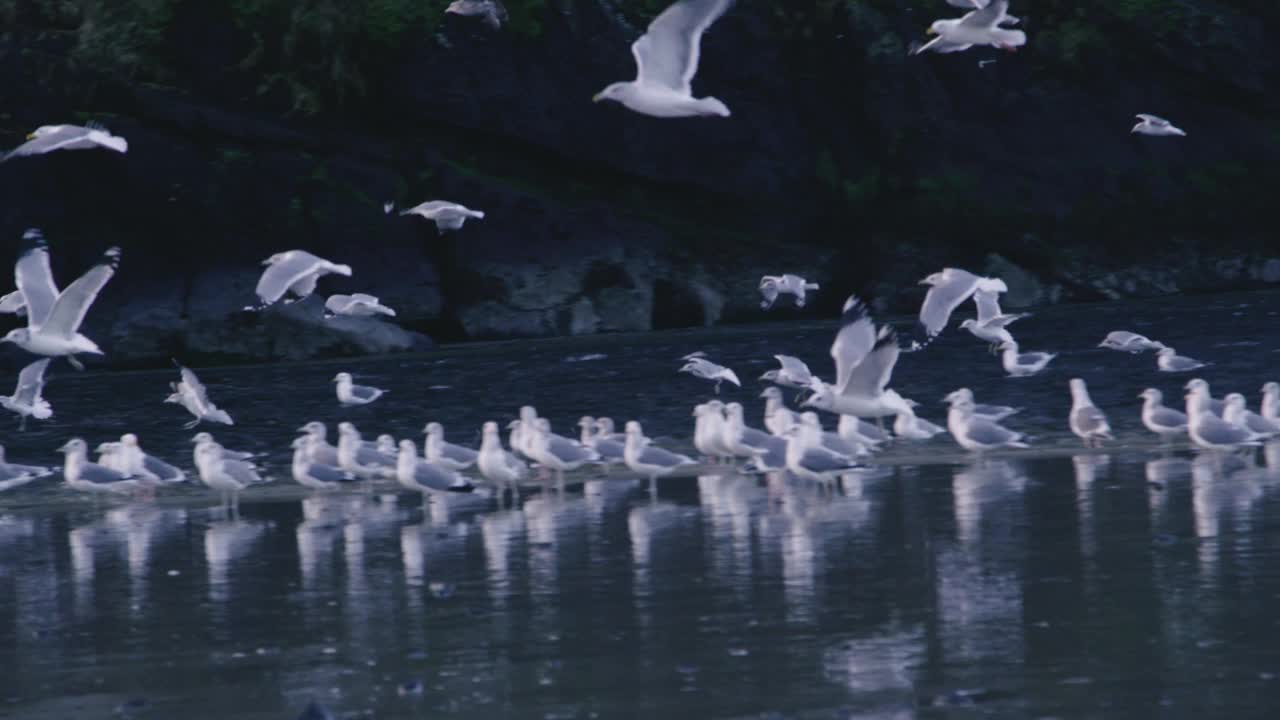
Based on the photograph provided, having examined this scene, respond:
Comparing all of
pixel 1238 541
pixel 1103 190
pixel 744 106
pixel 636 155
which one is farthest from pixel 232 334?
pixel 1238 541

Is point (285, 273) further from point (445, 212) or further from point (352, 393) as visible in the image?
point (352, 393)

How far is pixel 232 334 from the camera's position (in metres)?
43.5

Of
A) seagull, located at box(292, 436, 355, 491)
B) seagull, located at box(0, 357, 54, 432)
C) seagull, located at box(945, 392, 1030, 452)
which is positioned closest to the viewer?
seagull, located at box(292, 436, 355, 491)

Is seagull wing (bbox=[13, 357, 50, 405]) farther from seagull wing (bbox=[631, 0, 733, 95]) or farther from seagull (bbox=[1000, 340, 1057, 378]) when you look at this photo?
seagull wing (bbox=[631, 0, 733, 95])

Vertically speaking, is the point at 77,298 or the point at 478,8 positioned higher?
the point at 478,8

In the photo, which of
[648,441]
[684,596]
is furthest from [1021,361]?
[684,596]

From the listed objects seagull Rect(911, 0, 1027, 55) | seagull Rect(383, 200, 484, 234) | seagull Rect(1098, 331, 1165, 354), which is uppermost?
seagull Rect(911, 0, 1027, 55)

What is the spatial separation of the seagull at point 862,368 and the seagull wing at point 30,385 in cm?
1240

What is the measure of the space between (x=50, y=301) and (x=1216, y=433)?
1255 centimetres

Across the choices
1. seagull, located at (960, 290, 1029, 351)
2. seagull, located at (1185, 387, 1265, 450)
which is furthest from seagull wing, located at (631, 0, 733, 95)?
seagull, located at (960, 290, 1029, 351)

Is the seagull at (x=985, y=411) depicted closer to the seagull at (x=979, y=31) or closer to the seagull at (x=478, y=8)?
the seagull at (x=979, y=31)

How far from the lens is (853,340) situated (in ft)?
70.8

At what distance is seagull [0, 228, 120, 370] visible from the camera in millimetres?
21453

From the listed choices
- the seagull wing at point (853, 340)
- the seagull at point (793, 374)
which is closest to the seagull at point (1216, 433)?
the seagull wing at point (853, 340)
